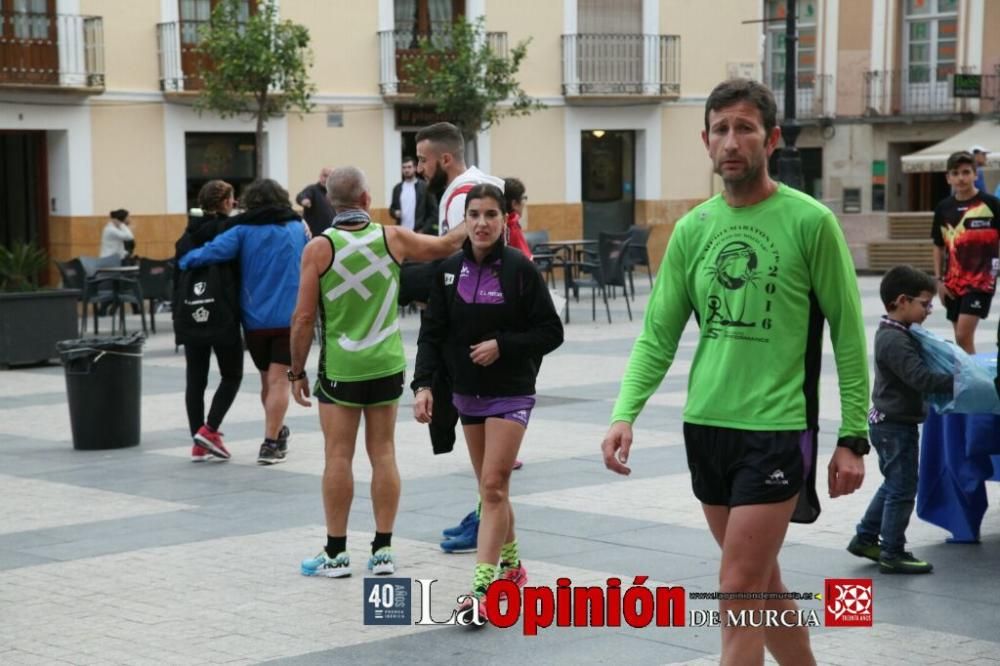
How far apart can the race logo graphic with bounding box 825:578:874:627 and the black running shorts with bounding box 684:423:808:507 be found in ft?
6.21

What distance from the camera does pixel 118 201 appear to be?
26.6 m

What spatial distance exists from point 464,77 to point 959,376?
873 inches

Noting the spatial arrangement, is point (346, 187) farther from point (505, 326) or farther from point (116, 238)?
point (116, 238)

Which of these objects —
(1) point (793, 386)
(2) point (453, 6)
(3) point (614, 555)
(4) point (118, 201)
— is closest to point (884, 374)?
(3) point (614, 555)

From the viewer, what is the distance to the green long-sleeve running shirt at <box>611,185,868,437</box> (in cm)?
445

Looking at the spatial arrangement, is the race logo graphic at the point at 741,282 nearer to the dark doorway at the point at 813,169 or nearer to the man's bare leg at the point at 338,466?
the man's bare leg at the point at 338,466

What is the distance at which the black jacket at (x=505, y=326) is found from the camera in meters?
6.73

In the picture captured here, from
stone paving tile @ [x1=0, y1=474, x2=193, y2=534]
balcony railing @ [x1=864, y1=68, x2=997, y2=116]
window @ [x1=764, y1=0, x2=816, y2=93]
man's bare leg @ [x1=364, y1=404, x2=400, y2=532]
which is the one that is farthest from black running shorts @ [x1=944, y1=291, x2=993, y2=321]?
window @ [x1=764, y1=0, x2=816, y2=93]

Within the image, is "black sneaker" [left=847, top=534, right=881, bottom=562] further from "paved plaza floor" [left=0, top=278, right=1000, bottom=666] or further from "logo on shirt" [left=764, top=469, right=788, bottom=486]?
"logo on shirt" [left=764, top=469, right=788, bottom=486]

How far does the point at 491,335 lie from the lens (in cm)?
675

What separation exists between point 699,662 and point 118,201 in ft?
72.4

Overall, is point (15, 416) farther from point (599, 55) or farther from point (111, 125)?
point (599, 55)

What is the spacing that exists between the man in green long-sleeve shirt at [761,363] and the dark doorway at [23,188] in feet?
76.5

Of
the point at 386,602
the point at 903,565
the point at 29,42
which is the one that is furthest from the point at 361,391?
the point at 29,42
